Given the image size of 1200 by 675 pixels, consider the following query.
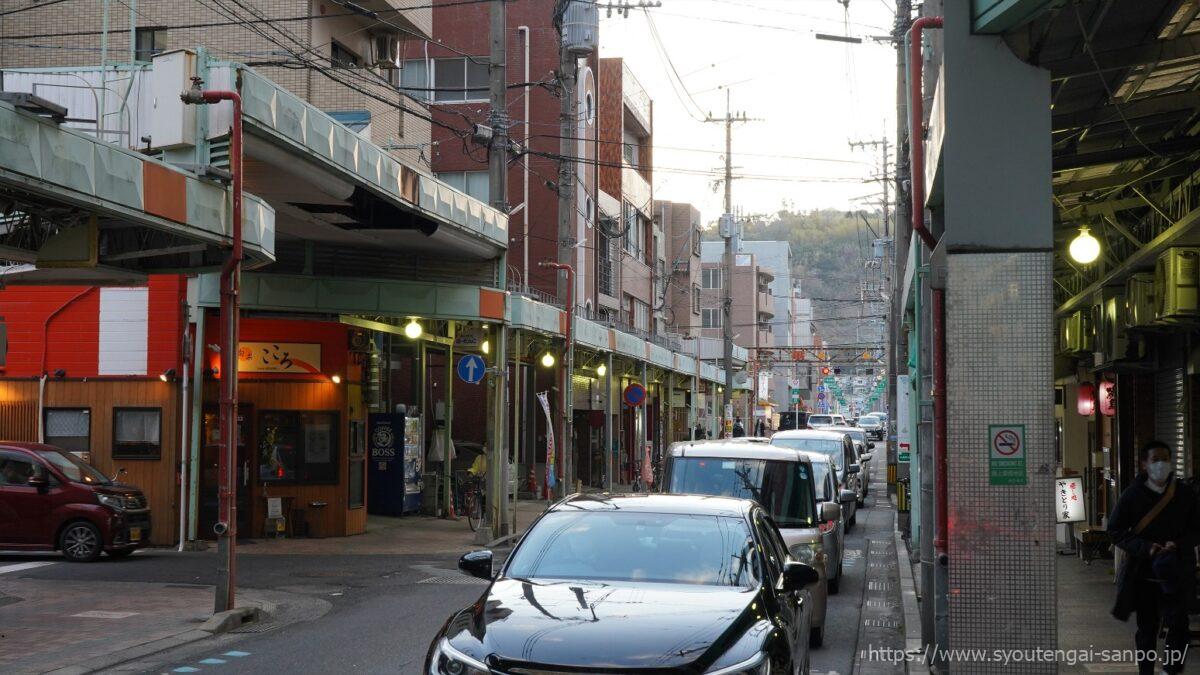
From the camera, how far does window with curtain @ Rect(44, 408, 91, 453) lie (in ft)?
75.9

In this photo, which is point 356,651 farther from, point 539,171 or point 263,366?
point 539,171

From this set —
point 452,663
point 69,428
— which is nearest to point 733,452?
point 452,663

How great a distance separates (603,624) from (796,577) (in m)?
1.98

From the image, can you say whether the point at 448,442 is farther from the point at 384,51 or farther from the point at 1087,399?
the point at 1087,399

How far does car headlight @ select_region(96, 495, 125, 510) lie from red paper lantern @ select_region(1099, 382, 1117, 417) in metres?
15.5

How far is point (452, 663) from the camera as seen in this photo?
6.71 m

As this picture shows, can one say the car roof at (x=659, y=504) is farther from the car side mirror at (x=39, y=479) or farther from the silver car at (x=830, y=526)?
the car side mirror at (x=39, y=479)

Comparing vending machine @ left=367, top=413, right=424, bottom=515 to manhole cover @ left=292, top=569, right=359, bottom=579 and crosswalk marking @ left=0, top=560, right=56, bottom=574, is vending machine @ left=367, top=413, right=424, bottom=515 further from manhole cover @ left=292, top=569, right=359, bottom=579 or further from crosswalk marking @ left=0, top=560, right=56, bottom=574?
crosswalk marking @ left=0, top=560, right=56, bottom=574

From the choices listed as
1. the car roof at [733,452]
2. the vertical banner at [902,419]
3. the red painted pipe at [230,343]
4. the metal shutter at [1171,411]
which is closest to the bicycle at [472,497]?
the vertical banner at [902,419]


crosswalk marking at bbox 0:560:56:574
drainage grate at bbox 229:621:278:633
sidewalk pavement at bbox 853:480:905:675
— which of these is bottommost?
sidewalk pavement at bbox 853:480:905:675

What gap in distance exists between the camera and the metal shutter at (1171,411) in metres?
16.9

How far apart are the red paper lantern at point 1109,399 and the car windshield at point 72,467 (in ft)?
52.0

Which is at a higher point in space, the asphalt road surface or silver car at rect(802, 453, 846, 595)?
silver car at rect(802, 453, 846, 595)

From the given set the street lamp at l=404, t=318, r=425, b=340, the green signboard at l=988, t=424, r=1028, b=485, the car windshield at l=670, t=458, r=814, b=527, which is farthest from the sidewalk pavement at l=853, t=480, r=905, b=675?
the street lamp at l=404, t=318, r=425, b=340
